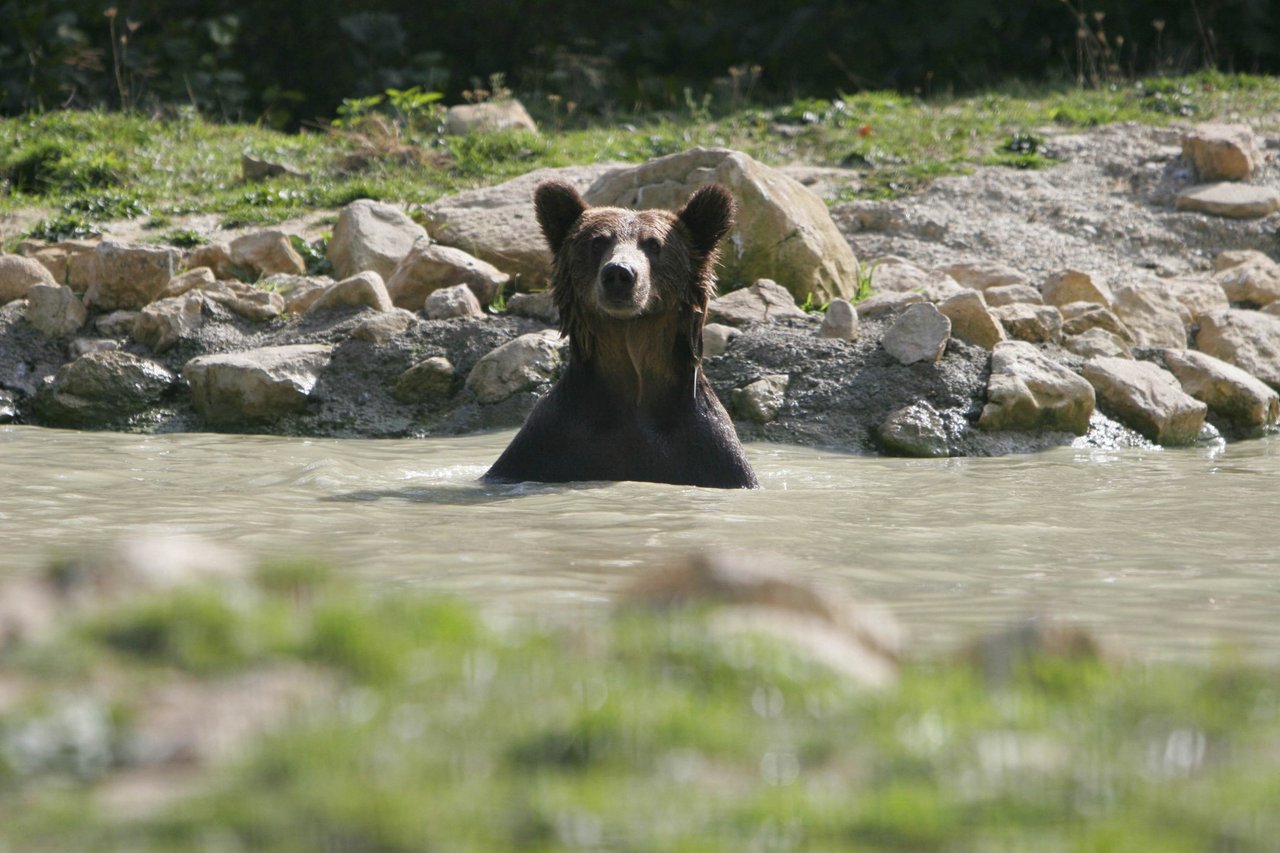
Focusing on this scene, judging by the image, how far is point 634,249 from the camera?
21.9 ft

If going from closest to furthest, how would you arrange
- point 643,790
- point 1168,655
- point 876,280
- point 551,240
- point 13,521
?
point 643,790, point 1168,655, point 13,521, point 551,240, point 876,280

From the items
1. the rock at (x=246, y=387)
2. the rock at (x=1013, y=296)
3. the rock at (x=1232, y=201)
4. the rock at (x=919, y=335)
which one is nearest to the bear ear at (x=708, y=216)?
the rock at (x=919, y=335)

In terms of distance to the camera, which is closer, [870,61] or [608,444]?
[608,444]

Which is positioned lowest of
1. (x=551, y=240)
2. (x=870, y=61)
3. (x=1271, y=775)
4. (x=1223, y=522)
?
(x=1223, y=522)

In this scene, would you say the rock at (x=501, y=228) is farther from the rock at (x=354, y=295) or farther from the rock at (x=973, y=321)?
the rock at (x=973, y=321)

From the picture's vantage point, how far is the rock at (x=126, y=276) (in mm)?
9617

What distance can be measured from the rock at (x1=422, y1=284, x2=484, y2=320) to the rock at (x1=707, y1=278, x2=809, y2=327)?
1.47m

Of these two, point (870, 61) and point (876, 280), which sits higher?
point (870, 61)

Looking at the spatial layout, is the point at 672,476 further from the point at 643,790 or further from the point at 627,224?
the point at 643,790

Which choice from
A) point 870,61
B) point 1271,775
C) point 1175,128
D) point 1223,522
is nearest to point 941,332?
point 1223,522

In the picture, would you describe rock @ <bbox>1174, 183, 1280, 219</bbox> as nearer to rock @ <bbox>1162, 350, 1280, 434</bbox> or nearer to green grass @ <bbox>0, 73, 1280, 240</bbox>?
green grass @ <bbox>0, 73, 1280, 240</bbox>

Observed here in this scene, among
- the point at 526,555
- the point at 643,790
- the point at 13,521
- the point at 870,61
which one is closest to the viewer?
the point at 643,790

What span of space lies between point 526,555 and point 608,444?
6.91 ft

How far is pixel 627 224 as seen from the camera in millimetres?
6879
